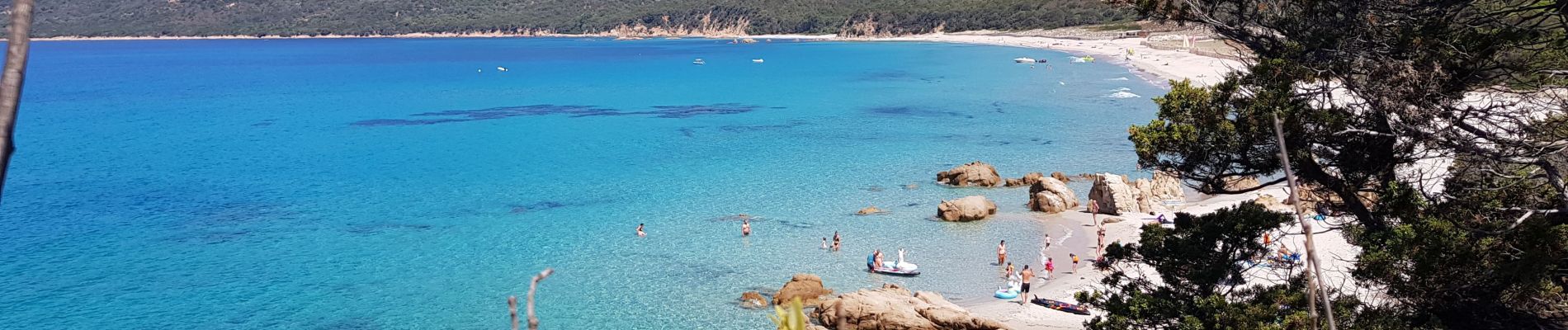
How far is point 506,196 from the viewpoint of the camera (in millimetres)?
40625

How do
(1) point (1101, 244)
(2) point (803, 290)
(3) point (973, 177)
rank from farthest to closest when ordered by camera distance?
1. (3) point (973, 177)
2. (1) point (1101, 244)
3. (2) point (803, 290)

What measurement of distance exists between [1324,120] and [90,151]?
60270 mm

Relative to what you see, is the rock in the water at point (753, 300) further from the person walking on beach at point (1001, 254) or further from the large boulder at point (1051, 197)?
the large boulder at point (1051, 197)

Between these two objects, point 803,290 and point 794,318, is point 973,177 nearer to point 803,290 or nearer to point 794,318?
point 803,290

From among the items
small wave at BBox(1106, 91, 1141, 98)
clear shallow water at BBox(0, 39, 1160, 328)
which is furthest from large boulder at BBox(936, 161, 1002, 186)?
small wave at BBox(1106, 91, 1141, 98)

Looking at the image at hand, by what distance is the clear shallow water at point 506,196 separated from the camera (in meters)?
26.3

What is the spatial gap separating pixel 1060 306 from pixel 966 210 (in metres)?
10.0

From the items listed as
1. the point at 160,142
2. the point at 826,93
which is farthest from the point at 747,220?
the point at 826,93

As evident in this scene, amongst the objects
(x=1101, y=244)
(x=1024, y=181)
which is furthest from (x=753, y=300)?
(x=1024, y=181)

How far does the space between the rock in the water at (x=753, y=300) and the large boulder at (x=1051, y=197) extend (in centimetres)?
1260

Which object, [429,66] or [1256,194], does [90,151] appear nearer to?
[1256,194]

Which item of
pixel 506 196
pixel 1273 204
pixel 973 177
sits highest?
pixel 1273 204

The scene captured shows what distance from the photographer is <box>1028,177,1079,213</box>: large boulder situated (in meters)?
33.8

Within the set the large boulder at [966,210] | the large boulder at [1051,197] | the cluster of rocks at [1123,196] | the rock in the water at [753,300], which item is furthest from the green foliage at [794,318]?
the large boulder at [1051,197]
